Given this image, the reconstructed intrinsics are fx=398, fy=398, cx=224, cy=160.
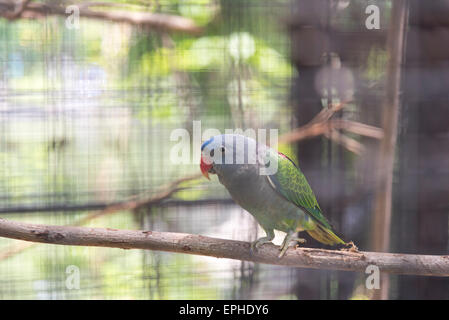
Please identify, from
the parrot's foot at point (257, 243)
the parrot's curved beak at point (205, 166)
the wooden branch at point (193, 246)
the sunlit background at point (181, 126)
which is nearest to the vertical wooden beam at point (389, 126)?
the sunlit background at point (181, 126)

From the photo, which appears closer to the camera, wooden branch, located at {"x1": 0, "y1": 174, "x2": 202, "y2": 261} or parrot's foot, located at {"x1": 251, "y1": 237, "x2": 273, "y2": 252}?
parrot's foot, located at {"x1": 251, "y1": 237, "x2": 273, "y2": 252}

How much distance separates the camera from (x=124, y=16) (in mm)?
1077

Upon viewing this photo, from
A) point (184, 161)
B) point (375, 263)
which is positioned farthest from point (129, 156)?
point (375, 263)

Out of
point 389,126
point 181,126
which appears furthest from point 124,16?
point 389,126

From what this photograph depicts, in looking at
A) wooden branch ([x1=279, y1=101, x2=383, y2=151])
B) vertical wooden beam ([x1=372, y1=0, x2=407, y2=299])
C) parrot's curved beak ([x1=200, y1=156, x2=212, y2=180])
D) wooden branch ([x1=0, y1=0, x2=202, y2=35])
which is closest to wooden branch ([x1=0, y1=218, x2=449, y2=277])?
parrot's curved beak ([x1=200, y1=156, x2=212, y2=180])

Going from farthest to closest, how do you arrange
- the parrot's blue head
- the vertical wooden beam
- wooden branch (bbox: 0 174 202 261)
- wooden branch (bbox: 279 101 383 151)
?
wooden branch (bbox: 0 174 202 261) → wooden branch (bbox: 279 101 383 151) → the vertical wooden beam → the parrot's blue head

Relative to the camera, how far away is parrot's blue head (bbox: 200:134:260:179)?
572 mm

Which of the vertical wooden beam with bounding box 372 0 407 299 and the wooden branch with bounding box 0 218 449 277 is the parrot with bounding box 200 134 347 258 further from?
the vertical wooden beam with bounding box 372 0 407 299

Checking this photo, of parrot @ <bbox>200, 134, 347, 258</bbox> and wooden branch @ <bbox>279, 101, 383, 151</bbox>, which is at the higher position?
wooden branch @ <bbox>279, 101, 383, 151</bbox>

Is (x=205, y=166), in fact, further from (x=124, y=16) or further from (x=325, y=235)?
(x=124, y=16)

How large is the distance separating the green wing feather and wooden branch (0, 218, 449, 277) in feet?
0.12

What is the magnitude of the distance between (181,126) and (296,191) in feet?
1.69

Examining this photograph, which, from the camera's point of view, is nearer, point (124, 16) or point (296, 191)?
point (296, 191)
